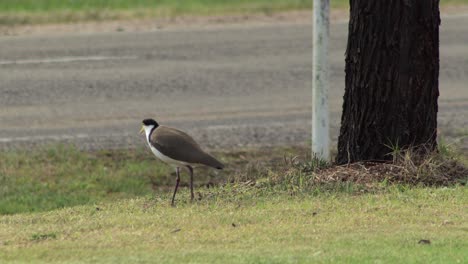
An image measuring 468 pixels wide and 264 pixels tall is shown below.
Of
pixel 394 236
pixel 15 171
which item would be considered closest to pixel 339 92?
pixel 15 171

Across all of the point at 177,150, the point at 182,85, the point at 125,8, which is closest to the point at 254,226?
the point at 177,150

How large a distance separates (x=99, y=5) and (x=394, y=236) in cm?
1104

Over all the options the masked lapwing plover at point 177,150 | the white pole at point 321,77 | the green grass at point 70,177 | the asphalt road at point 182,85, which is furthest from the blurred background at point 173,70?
the masked lapwing plover at point 177,150

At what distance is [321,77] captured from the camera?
8.48 meters

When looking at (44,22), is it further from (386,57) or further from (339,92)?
(386,57)

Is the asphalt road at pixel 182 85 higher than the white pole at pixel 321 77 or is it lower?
lower

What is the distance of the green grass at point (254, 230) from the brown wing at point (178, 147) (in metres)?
0.26

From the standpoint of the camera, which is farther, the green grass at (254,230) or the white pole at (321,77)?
the white pole at (321,77)

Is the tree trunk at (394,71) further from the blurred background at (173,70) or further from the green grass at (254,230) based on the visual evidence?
the blurred background at (173,70)

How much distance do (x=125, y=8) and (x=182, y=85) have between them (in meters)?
4.53

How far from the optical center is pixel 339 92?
1223 centimetres

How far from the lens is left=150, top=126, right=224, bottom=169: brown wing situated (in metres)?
7.55

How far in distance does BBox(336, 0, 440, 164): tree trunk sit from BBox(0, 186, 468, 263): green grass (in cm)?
49

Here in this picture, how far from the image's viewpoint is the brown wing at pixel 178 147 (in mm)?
7553
